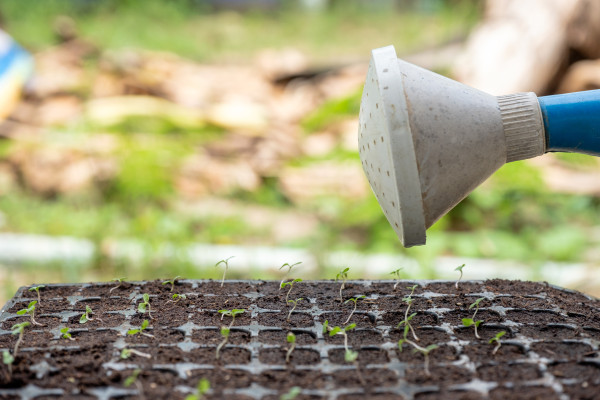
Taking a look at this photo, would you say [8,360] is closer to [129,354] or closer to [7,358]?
[7,358]

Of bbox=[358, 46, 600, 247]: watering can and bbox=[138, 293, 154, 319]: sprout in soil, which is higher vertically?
bbox=[358, 46, 600, 247]: watering can

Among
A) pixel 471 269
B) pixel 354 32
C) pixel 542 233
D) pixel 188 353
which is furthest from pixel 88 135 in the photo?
pixel 354 32

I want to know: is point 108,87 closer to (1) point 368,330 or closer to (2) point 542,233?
(2) point 542,233

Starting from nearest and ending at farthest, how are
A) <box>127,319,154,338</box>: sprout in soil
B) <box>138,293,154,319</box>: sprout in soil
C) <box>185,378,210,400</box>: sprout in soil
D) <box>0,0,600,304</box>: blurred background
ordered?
<box>185,378,210,400</box>: sprout in soil < <box>127,319,154,338</box>: sprout in soil < <box>138,293,154,319</box>: sprout in soil < <box>0,0,600,304</box>: blurred background

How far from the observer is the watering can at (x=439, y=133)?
3.56 feet

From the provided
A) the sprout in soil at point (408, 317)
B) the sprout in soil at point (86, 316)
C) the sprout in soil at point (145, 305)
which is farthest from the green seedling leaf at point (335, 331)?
the sprout in soil at point (86, 316)

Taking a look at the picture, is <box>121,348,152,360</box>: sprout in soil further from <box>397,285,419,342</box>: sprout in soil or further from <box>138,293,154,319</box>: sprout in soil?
<box>397,285,419,342</box>: sprout in soil

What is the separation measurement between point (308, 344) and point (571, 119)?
2.14 ft

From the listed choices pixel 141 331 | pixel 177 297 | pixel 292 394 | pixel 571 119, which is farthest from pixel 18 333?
pixel 571 119

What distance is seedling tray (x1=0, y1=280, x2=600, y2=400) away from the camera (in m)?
1.06

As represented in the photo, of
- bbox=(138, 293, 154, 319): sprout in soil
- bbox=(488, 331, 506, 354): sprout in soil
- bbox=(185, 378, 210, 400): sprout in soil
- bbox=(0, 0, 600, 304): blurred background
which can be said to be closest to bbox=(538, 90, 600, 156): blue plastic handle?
bbox=(488, 331, 506, 354): sprout in soil

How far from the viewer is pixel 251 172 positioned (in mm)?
3826

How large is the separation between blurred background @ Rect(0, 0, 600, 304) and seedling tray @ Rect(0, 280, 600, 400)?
1.40 meters

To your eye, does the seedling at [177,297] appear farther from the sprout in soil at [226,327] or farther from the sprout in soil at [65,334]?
the sprout in soil at [65,334]
